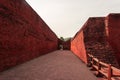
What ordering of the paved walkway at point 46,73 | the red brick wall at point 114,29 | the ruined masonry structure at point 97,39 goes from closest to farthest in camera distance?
1. the paved walkway at point 46,73
2. the ruined masonry structure at point 97,39
3. the red brick wall at point 114,29

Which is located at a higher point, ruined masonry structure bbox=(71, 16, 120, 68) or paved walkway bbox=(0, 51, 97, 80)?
ruined masonry structure bbox=(71, 16, 120, 68)

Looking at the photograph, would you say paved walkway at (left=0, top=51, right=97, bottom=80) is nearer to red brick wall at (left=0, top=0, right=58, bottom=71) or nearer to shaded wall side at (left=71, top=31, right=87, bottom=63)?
red brick wall at (left=0, top=0, right=58, bottom=71)

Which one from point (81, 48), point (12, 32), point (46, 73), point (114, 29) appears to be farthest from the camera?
point (81, 48)

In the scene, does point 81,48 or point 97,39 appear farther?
point 81,48

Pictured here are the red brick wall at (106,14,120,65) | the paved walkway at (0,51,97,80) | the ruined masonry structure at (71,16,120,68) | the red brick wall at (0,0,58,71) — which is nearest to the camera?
the paved walkway at (0,51,97,80)

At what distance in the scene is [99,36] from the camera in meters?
9.43

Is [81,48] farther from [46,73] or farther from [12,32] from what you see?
[12,32]

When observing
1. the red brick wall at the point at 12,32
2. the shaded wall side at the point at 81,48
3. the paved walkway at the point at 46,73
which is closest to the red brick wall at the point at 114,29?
the shaded wall side at the point at 81,48

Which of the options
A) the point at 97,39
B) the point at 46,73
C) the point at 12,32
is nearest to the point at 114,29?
the point at 97,39

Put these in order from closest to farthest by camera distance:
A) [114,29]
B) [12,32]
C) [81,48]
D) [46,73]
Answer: [46,73] < [12,32] < [114,29] < [81,48]

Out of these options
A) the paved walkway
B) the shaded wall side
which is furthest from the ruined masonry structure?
the paved walkway

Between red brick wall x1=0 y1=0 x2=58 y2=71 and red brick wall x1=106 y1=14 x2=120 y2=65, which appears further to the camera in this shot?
→ red brick wall x1=106 y1=14 x2=120 y2=65

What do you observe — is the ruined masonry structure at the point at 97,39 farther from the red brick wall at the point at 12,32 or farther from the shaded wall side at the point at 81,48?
the red brick wall at the point at 12,32

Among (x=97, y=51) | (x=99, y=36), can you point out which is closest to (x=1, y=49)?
(x=97, y=51)
